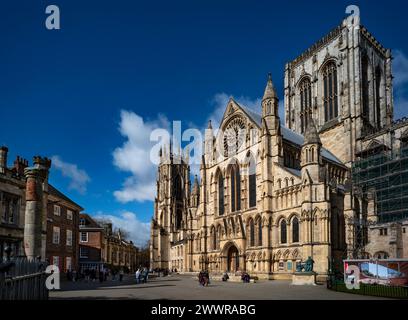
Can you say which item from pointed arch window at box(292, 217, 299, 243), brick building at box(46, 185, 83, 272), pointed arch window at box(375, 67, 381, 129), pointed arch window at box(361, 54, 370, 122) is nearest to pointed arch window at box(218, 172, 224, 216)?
pointed arch window at box(292, 217, 299, 243)

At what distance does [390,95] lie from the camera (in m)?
71.8

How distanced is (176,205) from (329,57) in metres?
52.1

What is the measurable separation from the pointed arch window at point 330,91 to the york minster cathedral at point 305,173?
0.54 feet

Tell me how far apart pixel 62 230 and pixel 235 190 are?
2193cm

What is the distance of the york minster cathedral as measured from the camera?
44406mm

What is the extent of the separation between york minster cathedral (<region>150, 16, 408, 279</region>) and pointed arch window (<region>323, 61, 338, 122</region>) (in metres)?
0.16

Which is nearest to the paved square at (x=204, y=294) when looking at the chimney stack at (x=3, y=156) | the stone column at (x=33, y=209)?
the stone column at (x=33, y=209)

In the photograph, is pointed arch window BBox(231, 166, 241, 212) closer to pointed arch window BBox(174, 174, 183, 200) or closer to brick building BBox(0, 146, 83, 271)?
brick building BBox(0, 146, 83, 271)

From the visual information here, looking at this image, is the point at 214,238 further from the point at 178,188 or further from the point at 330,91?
the point at 178,188

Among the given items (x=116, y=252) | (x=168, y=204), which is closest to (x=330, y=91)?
(x=168, y=204)

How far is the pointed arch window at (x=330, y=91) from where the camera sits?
69062mm

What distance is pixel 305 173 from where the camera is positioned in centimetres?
4425
